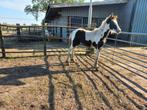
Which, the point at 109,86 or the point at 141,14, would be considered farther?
the point at 141,14

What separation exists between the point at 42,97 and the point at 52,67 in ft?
6.64

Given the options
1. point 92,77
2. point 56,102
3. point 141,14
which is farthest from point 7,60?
point 141,14

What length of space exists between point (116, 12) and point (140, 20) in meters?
2.38

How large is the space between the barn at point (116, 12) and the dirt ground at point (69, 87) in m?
7.35

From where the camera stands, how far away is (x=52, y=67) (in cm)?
513

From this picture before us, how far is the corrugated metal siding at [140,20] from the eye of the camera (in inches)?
448

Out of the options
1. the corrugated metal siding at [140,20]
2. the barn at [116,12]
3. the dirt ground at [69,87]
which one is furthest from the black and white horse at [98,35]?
the corrugated metal siding at [140,20]

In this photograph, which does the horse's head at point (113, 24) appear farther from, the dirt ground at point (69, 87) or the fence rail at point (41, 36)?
the dirt ground at point (69, 87)

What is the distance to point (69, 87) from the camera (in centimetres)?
364

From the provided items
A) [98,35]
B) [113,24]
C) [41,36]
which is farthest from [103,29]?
[41,36]

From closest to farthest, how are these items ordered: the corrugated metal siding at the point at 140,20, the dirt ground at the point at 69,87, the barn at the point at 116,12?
1. the dirt ground at the point at 69,87
2. the corrugated metal siding at the point at 140,20
3. the barn at the point at 116,12

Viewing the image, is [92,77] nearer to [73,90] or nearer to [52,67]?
[73,90]

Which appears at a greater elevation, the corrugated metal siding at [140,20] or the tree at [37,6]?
the tree at [37,6]

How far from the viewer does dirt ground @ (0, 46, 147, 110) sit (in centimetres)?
295
